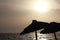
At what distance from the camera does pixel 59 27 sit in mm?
1978

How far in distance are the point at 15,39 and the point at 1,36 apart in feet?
2.95

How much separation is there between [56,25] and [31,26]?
1.14ft

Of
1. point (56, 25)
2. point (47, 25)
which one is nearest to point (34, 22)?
point (47, 25)

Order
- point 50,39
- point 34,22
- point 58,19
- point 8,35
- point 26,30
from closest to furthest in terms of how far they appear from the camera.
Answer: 1. point 34,22
2. point 26,30
3. point 58,19
4. point 50,39
5. point 8,35

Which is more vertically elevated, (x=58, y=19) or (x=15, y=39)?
(x=58, y=19)

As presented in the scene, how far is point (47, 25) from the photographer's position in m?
1.87

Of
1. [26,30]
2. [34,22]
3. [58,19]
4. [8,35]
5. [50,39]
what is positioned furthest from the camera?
[8,35]

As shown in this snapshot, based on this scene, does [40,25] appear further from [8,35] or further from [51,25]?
[8,35]

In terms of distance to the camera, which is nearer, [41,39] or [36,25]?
[36,25]

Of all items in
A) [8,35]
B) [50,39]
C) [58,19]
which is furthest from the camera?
[8,35]

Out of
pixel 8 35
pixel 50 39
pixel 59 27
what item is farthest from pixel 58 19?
pixel 8 35

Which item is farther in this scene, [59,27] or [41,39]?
[41,39]

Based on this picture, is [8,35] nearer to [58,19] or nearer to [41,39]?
[41,39]

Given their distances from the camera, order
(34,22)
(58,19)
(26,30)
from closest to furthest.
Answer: (34,22) < (26,30) < (58,19)
